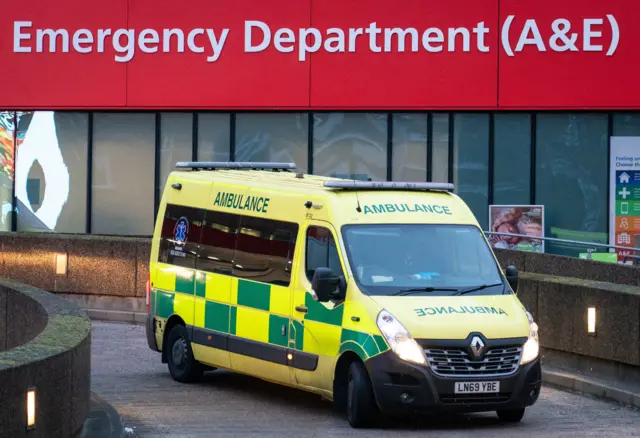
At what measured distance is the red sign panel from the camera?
97.8ft

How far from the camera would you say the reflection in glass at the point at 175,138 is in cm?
3109

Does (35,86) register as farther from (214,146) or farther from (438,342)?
(438,342)

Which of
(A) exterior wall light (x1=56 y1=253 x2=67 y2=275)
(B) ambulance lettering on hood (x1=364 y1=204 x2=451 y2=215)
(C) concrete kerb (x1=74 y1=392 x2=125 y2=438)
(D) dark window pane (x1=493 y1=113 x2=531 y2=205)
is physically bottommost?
(C) concrete kerb (x1=74 y1=392 x2=125 y2=438)

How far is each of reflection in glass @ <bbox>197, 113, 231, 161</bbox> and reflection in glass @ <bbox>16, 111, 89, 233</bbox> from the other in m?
2.57

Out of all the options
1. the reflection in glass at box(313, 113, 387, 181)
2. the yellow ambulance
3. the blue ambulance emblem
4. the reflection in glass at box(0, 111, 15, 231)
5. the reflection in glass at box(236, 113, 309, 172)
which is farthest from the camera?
the reflection in glass at box(0, 111, 15, 231)

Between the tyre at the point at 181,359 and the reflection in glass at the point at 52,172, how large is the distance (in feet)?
51.4

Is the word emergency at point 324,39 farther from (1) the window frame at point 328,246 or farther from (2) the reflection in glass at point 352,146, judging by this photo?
(1) the window frame at point 328,246

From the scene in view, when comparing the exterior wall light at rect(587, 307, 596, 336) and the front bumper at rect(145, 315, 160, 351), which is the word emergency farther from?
the exterior wall light at rect(587, 307, 596, 336)

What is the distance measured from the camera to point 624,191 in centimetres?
2975

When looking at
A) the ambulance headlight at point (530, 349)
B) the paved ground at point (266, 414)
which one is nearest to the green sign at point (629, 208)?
the paved ground at point (266, 414)

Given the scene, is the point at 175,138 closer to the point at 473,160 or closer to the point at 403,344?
the point at 473,160

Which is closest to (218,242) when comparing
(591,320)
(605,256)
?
(591,320)

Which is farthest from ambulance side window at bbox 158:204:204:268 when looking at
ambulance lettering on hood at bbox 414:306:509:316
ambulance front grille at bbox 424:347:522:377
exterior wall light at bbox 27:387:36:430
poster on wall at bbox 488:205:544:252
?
poster on wall at bbox 488:205:544:252

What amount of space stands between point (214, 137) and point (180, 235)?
48.1ft
